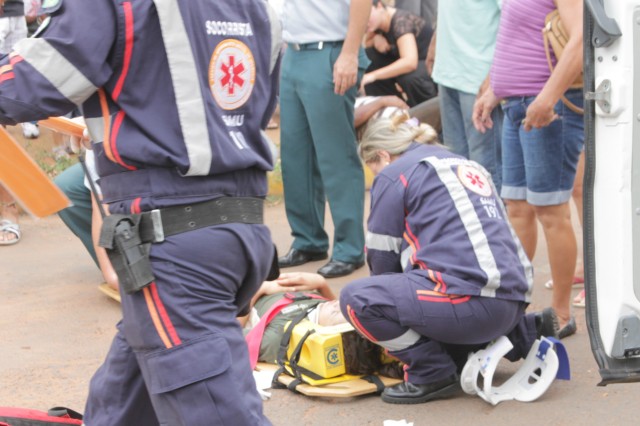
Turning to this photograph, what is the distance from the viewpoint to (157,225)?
9.75 feet

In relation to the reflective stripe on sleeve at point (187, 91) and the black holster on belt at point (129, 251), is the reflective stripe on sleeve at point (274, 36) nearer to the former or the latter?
the reflective stripe on sleeve at point (187, 91)

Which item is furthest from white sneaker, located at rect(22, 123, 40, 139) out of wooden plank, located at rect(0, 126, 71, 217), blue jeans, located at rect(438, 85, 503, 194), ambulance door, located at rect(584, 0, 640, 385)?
ambulance door, located at rect(584, 0, 640, 385)

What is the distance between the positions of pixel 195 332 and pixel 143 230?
0.32 meters

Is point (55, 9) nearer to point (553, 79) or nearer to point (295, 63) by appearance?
point (553, 79)

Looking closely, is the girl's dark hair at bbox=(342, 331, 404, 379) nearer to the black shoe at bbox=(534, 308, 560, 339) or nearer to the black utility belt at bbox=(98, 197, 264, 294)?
the black shoe at bbox=(534, 308, 560, 339)

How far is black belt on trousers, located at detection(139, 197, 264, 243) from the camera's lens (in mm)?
2975

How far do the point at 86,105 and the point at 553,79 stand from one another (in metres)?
2.46

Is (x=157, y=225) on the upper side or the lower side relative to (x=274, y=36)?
lower

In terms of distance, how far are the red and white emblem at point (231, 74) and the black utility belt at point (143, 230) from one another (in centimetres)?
29

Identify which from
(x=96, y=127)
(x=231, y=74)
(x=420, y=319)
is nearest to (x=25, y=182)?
(x=96, y=127)

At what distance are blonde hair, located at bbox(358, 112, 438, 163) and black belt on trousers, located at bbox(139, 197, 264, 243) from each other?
5.73 feet

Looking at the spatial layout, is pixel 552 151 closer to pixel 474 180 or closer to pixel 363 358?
pixel 474 180

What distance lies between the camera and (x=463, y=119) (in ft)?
21.3

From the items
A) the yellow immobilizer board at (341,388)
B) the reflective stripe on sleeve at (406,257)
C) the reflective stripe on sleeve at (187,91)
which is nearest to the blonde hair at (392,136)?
the reflective stripe on sleeve at (406,257)
